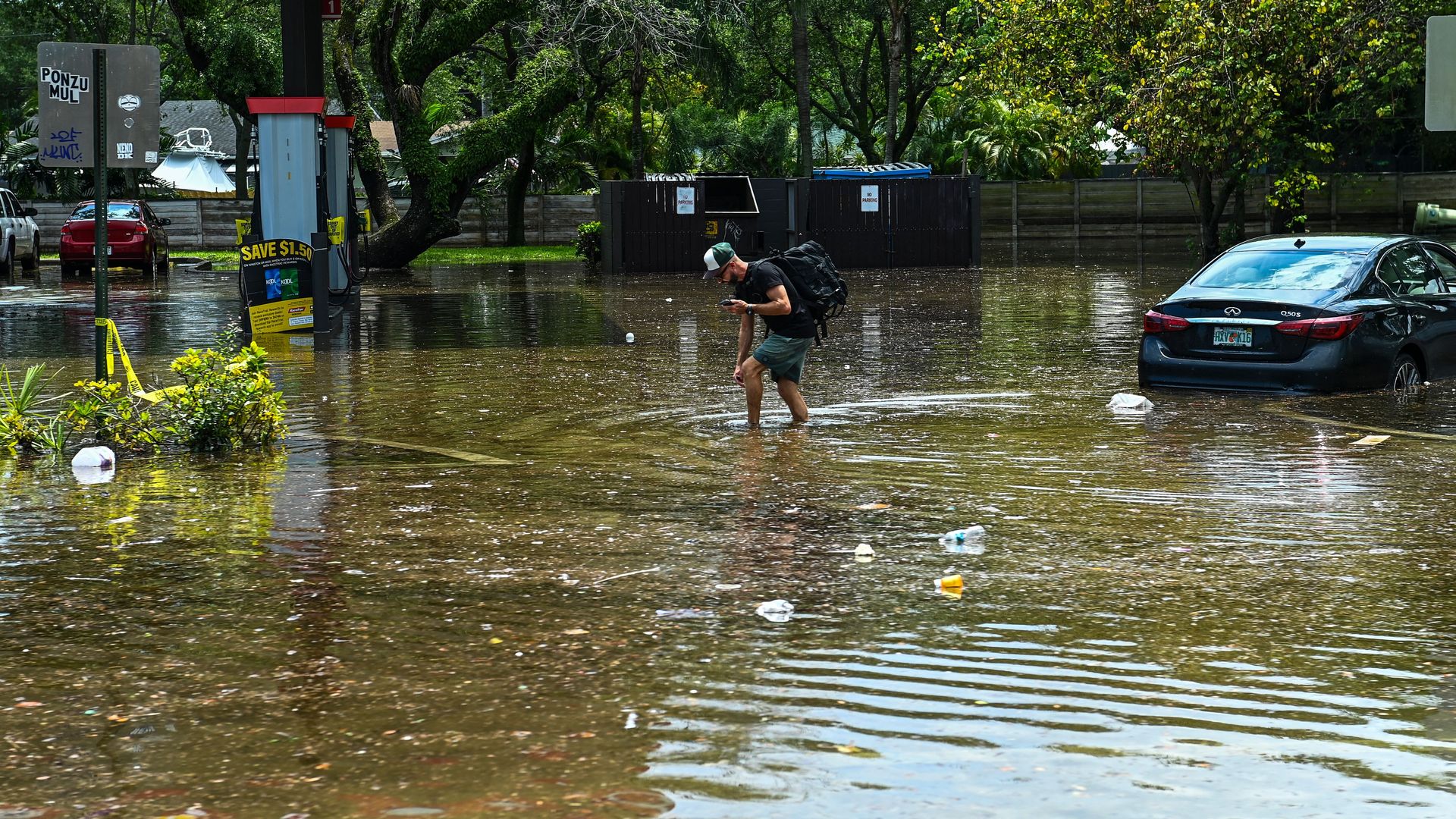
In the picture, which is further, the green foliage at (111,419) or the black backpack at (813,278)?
the black backpack at (813,278)

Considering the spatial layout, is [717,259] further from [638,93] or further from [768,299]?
[638,93]

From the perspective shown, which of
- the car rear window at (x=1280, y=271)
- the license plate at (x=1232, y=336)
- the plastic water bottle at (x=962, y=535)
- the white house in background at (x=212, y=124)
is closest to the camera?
the plastic water bottle at (x=962, y=535)

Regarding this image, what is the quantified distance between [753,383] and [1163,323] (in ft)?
12.0

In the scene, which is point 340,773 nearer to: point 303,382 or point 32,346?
point 303,382

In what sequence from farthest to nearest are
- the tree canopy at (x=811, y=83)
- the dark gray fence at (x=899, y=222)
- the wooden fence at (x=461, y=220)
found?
the wooden fence at (x=461, y=220), the dark gray fence at (x=899, y=222), the tree canopy at (x=811, y=83)

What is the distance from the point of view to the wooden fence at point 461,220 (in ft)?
149

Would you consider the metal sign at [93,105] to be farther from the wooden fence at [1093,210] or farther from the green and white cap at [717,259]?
the wooden fence at [1093,210]

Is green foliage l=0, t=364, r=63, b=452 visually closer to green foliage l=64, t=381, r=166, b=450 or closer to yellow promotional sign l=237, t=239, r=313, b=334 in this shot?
green foliage l=64, t=381, r=166, b=450

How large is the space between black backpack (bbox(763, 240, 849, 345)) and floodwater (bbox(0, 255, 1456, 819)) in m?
0.85

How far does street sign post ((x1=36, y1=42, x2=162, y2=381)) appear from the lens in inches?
432

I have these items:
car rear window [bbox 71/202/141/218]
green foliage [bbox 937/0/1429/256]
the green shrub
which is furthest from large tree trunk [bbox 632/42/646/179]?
the green shrub

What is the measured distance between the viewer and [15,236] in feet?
111

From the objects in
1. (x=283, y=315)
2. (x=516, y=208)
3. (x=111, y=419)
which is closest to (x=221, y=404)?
(x=111, y=419)

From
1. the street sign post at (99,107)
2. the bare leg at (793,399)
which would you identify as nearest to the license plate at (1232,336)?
the bare leg at (793,399)
